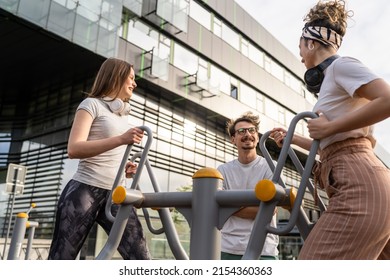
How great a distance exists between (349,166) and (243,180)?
5.59ft

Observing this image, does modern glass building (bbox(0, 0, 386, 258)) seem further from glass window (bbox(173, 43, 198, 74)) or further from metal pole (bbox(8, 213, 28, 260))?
metal pole (bbox(8, 213, 28, 260))

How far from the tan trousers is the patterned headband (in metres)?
0.57

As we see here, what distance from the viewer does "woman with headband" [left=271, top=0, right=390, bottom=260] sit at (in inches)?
55.4

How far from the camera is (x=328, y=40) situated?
1.85m

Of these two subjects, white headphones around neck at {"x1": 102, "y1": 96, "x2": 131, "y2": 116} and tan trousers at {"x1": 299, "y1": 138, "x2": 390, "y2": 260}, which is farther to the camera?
white headphones around neck at {"x1": 102, "y1": 96, "x2": 131, "y2": 116}

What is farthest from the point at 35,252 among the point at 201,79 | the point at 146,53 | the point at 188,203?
the point at 188,203

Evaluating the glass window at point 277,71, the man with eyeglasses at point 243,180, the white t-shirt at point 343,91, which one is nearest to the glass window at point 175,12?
the glass window at point 277,71

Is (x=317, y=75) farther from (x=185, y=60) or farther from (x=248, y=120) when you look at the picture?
(x=185, y=60)

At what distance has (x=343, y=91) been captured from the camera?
1.63 metres

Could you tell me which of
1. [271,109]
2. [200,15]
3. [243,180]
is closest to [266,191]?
[243,180]

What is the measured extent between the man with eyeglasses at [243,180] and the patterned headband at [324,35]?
1.31m

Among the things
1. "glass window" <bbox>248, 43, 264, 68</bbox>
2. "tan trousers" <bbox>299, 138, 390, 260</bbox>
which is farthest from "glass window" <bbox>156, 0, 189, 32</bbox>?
"tan trousers" <bbox>299, 138, 390, 260</bbox>

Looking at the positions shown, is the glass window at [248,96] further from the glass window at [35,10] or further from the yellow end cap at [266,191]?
the yellow end cap at [266,191]
